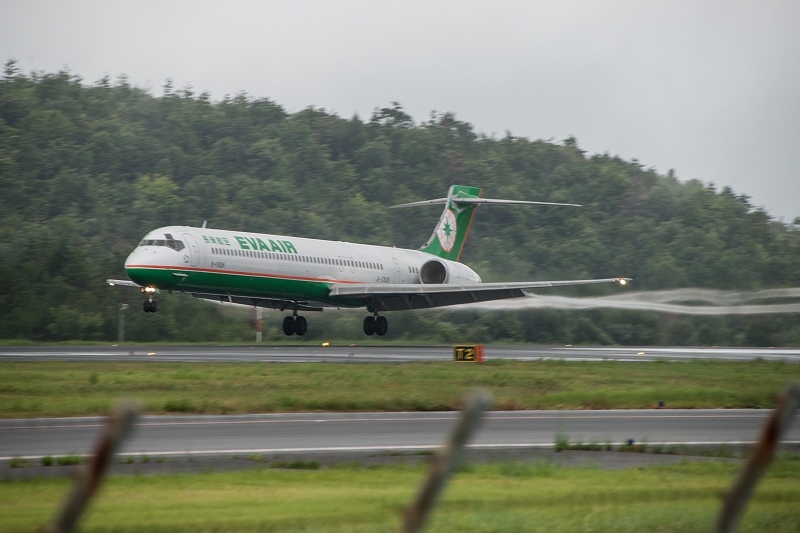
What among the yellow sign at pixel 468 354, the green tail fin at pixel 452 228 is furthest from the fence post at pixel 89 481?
the green tail fin at pixel 452 228

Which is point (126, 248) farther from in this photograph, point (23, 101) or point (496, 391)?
point (496, 391)

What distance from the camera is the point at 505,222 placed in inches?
3019

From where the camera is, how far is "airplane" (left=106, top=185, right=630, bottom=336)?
33.6 metres

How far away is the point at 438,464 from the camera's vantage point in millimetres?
4098

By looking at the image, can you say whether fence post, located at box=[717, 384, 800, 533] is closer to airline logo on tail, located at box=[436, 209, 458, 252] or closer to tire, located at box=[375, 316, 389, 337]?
tire, located at box=[375, 316, 389, 337]

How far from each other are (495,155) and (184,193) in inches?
1308

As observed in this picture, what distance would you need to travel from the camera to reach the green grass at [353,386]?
17469mm

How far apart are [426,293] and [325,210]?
3410 centimetres

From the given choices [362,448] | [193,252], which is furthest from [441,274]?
[362,448]

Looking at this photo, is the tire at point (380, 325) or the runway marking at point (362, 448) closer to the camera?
the runway marking at point (362, 448)

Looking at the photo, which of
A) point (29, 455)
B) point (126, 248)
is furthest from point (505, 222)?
point (29, 455)

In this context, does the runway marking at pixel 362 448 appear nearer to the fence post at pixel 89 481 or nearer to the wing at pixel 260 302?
the fence post at pixel 89 481

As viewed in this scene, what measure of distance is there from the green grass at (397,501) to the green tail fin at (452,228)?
38.6 metres

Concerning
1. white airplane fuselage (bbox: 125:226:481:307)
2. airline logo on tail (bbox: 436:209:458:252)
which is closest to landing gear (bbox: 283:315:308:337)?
white airplane fuselage (bbox: 125:226:481:307)
